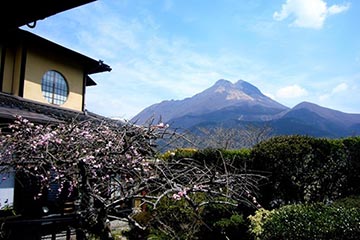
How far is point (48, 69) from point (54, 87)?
2.74ft

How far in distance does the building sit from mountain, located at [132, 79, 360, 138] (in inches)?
580

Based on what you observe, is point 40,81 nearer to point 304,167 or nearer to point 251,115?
point 304,167

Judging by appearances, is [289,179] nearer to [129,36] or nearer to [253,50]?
[253,50]

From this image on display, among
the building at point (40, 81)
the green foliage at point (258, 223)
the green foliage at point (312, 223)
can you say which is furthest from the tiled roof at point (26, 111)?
the green foliage at point (312, 223)

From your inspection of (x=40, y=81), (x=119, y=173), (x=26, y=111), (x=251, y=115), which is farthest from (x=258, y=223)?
(x=251, y=115)

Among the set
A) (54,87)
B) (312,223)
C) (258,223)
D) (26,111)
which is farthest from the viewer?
(54,87)

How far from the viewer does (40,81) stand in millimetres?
13711

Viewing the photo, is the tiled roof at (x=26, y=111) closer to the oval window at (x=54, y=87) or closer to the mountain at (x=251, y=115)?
the oval window at (x=54, y=87)

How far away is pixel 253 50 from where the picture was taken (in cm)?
1095

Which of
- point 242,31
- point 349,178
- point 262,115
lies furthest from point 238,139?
point 262,115

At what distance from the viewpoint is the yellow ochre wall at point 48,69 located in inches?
517

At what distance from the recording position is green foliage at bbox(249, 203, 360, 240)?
686cm

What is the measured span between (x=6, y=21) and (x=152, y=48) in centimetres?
580

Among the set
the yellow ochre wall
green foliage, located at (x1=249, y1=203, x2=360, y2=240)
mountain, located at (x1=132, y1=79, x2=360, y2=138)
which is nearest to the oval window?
the yellow ochre wall
